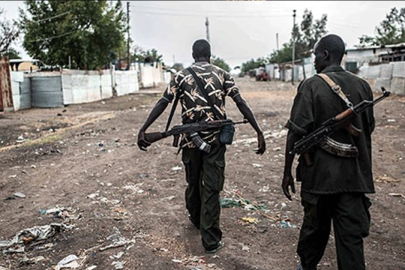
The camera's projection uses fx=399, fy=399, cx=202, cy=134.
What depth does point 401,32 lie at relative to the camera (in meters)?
34.3

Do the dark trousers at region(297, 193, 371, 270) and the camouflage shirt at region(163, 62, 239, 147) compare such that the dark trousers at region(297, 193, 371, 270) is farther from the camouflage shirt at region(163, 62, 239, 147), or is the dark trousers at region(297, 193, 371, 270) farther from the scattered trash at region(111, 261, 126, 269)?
the scattered trash at region(111, 261, 126, 269)

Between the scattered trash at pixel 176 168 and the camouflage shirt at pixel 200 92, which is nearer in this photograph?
the camouflage shirt at pixel 200 92

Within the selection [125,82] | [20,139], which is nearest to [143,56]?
[125,82]

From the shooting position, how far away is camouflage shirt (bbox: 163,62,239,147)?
129 inches

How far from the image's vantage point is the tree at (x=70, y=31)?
20562 millimetres

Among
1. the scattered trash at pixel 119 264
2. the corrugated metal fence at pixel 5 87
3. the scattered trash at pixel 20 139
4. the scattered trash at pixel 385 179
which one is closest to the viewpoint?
the scattered trash at pixel 119 264

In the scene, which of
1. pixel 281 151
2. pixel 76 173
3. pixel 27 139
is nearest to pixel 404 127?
pixel 281 151

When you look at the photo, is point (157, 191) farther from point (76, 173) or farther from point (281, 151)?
point (281, 151)

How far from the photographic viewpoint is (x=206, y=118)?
10.8 ft

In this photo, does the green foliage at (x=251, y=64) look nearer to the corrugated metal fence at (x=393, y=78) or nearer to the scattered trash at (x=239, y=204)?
the corrugated metal fence at (x=393, y=78)

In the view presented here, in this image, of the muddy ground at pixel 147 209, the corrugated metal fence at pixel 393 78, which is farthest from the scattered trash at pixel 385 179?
the corrugated metal fence at pixel 393 78

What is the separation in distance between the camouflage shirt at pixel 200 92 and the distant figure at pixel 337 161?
89 centimetres

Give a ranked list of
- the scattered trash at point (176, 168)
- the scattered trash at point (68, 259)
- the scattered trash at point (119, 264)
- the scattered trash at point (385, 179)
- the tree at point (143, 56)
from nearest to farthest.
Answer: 1. the scattered trash at point (119, 264)
2. the scattered trash at point (68, 259)
3. the scattered trash at point (385, 179)
4. the scattered trash at point (176, 168)
5. the tree at point (143, 56)

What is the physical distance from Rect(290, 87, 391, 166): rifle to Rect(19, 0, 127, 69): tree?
64.6 ft
